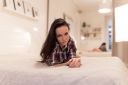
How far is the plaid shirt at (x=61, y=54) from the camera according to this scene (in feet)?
4.27

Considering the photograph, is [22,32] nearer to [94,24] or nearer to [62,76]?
[94,24]

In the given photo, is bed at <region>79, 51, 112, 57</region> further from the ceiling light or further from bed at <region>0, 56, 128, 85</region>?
bed at <region>0, 56, 128, 85</region>

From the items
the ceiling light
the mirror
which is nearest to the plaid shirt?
the mirror

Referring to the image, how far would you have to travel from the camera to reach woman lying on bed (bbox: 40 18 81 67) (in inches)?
50.9

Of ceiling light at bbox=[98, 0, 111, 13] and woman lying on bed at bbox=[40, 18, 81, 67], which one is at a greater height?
ceiling light at bbox=[98, 0, 111, 13]

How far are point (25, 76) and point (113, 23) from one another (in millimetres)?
1513

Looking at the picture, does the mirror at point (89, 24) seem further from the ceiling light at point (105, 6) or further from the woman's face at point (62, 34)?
the woman's face at point (62, 34)

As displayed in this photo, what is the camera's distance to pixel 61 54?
4.48ft

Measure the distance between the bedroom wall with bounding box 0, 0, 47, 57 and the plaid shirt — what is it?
0.53 m

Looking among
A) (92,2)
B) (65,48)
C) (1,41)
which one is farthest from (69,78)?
(92,2)

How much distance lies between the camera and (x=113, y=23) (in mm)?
2254

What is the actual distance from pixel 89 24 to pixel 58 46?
98 centimetres

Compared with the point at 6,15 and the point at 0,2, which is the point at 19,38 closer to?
the point at 6,15

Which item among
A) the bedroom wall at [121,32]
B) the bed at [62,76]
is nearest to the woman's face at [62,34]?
the bed at [62,76]
